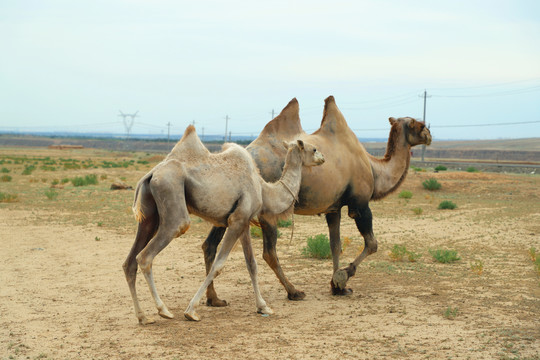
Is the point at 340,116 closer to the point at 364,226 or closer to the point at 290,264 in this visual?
the point at 364,226

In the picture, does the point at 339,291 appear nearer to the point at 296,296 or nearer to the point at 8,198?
the point at 296,296

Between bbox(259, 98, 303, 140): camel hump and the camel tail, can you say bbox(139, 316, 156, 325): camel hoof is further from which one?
bbox(259, 98, 303, 140): camel hump

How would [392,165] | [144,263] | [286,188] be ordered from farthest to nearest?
[392,165] → [286,188] → [144,263]

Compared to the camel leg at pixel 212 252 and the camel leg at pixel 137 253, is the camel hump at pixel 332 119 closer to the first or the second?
the camel leg at pixel 212 252

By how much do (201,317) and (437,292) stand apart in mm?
3738

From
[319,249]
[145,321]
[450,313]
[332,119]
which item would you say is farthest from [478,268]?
Result: [145,321]

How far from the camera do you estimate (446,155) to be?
4289 inches

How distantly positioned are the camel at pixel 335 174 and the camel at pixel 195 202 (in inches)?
18.5

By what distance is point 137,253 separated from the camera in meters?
7.30

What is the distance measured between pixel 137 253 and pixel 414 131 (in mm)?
5185

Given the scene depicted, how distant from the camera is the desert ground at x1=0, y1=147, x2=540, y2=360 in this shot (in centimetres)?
625

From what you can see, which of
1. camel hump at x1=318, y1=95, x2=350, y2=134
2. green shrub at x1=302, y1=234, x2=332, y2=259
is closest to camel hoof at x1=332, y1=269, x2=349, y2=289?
camel hump at x1=318, y1=95, x2=350, y2=134

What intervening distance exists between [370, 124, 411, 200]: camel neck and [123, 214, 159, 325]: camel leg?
3.88 meters

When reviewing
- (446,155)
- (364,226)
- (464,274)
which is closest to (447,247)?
(464,274)
